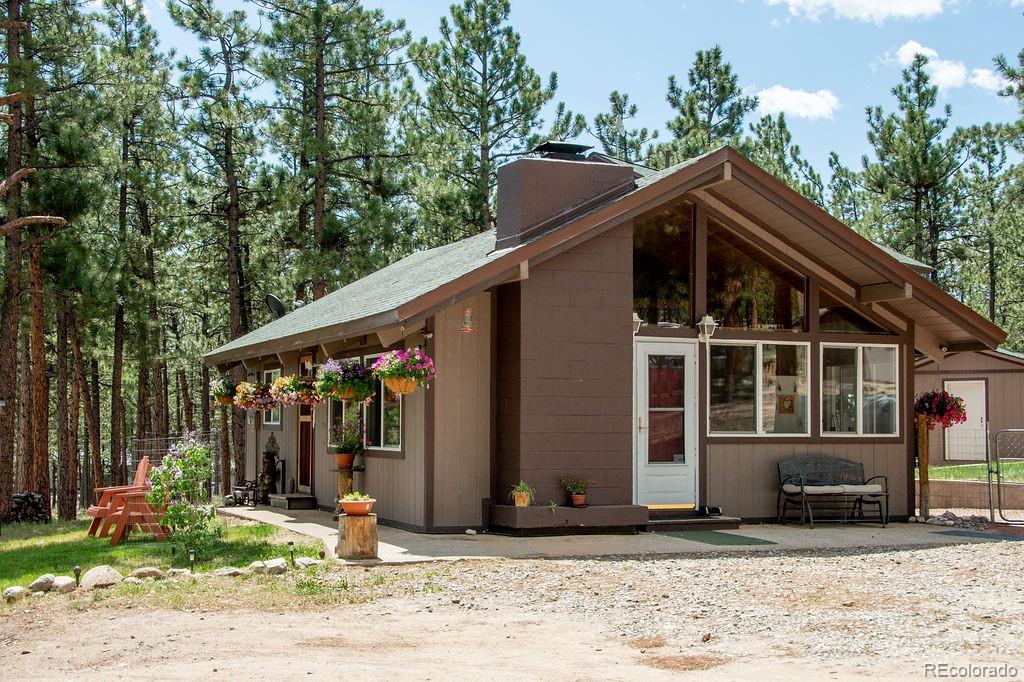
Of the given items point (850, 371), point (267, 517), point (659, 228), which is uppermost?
point (659, 228)

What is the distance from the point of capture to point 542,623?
681cm

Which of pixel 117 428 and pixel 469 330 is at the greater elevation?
pixel 469 330

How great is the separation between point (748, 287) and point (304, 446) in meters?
6.88

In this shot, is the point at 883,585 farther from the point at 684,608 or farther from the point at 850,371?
the point at 850,371

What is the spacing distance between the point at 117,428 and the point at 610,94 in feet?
51.9

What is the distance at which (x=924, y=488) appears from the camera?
13156 millimetres

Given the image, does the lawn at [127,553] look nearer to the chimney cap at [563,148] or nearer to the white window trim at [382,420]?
the white window trim at [382,420]

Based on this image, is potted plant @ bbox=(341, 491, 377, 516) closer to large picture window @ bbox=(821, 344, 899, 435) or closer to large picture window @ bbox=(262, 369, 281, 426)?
large picture window @ bbox=(821, 344, 899, 435)

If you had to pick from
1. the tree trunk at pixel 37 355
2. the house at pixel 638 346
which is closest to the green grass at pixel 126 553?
the house at pixel 638 346

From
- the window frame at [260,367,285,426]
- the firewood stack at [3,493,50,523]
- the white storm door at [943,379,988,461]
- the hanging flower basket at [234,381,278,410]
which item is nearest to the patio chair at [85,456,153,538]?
the hanging flower basket at [234,381,278,410]

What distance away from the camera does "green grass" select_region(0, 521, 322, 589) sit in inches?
368

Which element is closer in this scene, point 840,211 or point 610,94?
point 840,211

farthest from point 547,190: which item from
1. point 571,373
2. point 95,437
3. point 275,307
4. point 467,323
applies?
point 95,437

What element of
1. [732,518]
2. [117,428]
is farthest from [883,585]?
[117,428]
